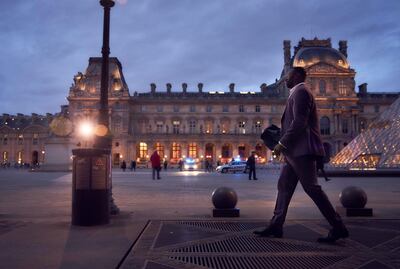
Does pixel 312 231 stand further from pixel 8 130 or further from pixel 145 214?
pixel 8 130

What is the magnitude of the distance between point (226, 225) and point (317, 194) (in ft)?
6.53

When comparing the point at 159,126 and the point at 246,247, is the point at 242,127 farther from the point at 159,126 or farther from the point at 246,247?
the point at 246,247

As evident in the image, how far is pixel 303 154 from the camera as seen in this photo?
5.30 metres

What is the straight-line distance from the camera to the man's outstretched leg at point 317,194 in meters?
5.23

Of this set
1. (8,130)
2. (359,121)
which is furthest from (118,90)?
(359,121)

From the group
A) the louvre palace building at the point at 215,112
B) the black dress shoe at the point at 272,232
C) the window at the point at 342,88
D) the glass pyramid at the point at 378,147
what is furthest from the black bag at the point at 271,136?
the window at the point at 342,88

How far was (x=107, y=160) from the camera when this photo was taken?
7.00m

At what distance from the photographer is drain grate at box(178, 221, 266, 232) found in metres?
6.48

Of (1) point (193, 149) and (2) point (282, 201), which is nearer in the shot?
(2) point (282, 201)

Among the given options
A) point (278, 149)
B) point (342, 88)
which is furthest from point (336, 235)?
point (342, 88)

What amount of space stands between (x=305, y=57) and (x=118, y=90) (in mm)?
33716

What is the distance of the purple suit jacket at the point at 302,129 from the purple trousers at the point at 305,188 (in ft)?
0.39

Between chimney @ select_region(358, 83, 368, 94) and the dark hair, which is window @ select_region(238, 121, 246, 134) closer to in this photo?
chimney @ select_region(358, 83, 368, 94)

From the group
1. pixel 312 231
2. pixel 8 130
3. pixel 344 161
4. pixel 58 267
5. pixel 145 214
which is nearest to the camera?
pixel 58 267
